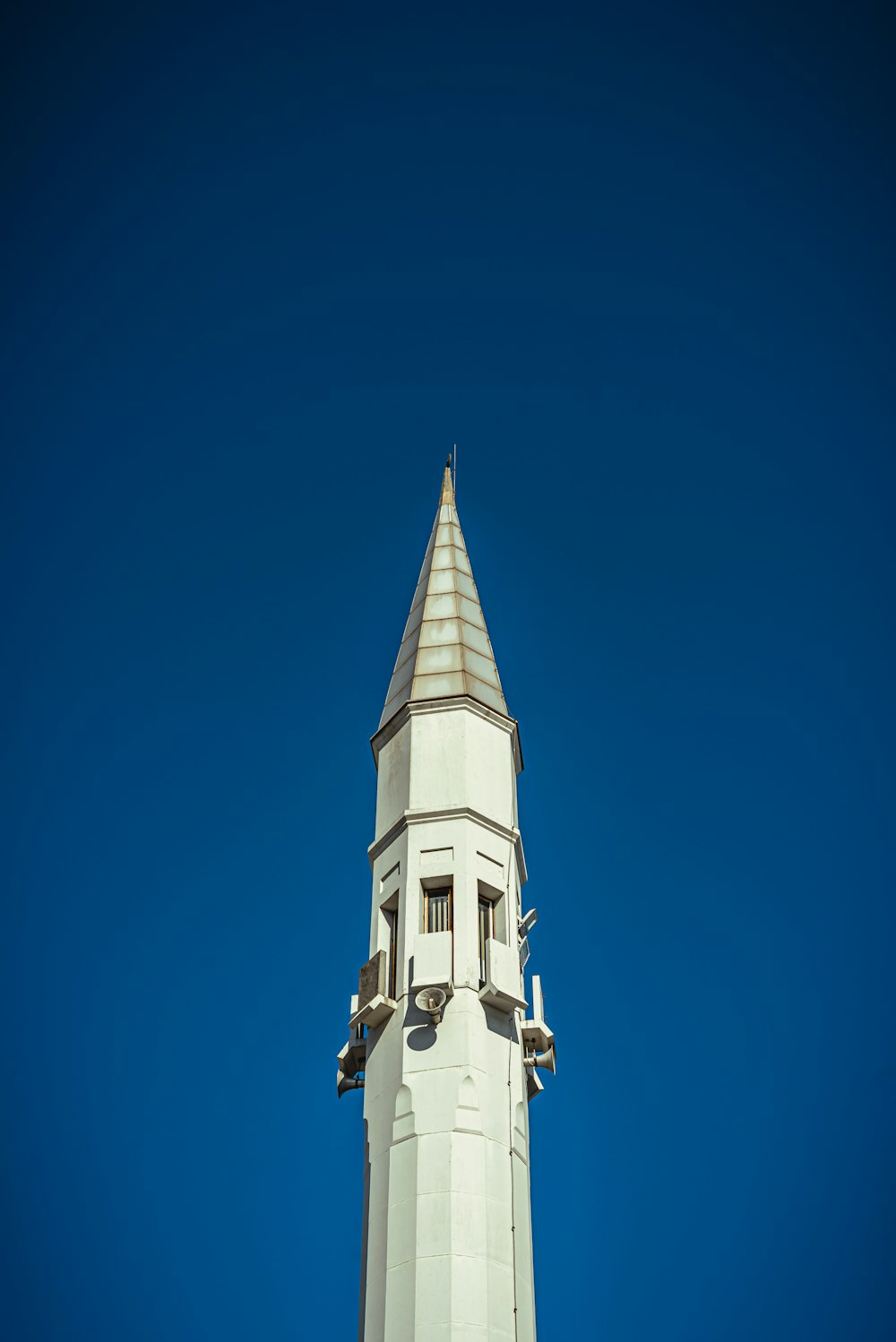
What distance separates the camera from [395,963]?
3403cm

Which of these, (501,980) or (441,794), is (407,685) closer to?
(441,794)

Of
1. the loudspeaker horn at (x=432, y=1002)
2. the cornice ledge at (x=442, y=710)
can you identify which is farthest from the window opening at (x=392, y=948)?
the cornice ledge at (x=442, y=710)

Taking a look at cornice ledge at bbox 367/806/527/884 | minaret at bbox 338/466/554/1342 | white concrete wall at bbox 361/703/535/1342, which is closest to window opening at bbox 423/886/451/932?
minaret at bbox 338/466/554/1342

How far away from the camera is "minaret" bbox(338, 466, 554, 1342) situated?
28656 millimetres

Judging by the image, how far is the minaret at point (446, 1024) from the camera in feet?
94.0

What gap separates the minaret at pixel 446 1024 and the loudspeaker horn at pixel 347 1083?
33 mm

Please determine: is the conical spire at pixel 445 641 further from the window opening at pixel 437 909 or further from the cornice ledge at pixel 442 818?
the window opening at pixel 437 909

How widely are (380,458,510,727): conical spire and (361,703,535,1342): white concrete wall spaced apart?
1083 millimetres

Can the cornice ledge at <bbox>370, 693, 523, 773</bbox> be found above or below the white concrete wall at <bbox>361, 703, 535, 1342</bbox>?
above

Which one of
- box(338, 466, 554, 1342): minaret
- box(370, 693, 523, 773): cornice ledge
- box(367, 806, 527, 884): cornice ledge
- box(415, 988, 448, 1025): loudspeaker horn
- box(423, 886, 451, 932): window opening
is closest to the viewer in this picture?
box(338, 466, 554, 1342): minaret

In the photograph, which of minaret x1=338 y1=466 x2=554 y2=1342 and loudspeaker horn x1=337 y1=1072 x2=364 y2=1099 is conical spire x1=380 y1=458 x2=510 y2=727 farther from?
loudspeaker horn x1=337 y1=1072 x2=364 y2=1099

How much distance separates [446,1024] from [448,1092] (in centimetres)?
157

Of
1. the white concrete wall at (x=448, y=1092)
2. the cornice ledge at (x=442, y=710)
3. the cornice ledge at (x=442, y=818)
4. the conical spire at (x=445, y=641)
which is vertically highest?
the conical spire at (x=445, y=641)

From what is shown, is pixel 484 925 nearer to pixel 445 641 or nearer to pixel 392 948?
pixel 392 948
